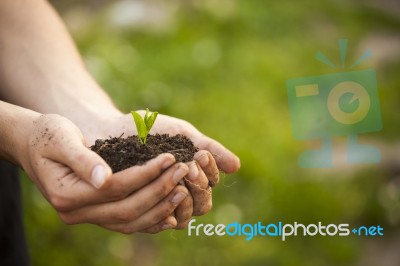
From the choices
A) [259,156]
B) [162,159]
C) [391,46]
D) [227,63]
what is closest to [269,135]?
[259,156]

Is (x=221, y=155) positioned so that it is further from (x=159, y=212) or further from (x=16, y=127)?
(x=16, y=127)

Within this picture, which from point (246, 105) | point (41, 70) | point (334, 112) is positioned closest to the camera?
point (41, 70)

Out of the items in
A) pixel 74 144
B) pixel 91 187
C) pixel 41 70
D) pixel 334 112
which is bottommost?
pixel 91 187

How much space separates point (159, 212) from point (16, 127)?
0.48 meters

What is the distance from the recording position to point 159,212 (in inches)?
58.8

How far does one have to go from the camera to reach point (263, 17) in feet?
Answer: 14.8

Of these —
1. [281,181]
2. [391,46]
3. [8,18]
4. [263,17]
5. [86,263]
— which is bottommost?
[86,263]

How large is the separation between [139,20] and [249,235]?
2127 mm

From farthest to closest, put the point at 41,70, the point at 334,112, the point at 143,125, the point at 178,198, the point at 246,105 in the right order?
1. the point at 246,105
2. the point at 334,112
3. the point at 41,70
4. the point at 143,125
5. the point at 178,198

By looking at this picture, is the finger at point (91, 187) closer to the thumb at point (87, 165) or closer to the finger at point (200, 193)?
the thumb at point (87, 165)

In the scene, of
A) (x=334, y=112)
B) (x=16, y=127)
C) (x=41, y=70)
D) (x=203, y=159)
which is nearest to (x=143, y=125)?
(x=203, y=159)

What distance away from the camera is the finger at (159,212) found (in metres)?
1.48

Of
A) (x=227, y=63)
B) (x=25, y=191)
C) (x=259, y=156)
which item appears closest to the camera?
(x=25, y=191)

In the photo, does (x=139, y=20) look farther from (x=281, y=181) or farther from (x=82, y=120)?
(x=82, y=120)
